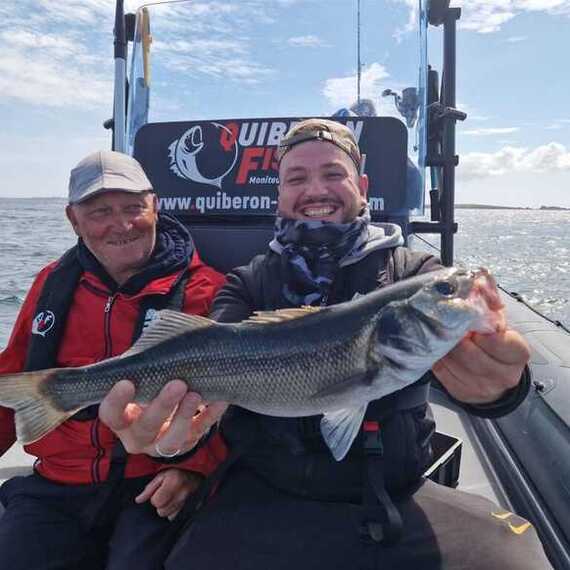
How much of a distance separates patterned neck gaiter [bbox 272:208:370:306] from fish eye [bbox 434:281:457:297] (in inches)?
30.0

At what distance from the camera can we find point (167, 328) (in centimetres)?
250

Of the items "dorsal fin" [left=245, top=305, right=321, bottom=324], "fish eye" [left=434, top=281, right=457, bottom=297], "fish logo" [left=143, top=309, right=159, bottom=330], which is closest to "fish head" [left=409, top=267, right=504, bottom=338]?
"fish eye" [left=434, top=281, right=457, bottom=297]

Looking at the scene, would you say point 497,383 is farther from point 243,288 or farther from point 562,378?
point 562,378

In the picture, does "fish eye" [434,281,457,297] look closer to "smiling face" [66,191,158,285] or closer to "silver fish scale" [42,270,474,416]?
"silver fish scale" [42,270,474,416]

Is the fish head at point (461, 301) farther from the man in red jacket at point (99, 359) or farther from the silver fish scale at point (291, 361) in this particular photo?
the man in red jacket at point (99, 359)

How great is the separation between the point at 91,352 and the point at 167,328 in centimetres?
112

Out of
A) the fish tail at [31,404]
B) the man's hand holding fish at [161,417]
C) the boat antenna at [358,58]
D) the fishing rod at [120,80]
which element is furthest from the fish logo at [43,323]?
the boat antenna at [358,58]

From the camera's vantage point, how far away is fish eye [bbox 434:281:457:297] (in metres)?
2.18

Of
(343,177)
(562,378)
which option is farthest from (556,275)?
(343,177)

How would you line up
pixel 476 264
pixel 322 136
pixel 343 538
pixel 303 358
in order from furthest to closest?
pixel 476 264
pixel 322 136
pixel 343 538
pixel 303 358

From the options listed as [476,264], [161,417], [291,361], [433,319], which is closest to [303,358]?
[291,361]

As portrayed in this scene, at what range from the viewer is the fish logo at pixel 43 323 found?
334 centimetres

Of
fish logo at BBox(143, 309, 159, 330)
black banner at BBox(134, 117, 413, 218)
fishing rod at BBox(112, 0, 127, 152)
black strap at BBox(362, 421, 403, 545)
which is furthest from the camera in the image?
fishing rod at BBox(112, 0, 127, 152)

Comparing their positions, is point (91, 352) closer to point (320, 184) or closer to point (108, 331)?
point (108, 331)
